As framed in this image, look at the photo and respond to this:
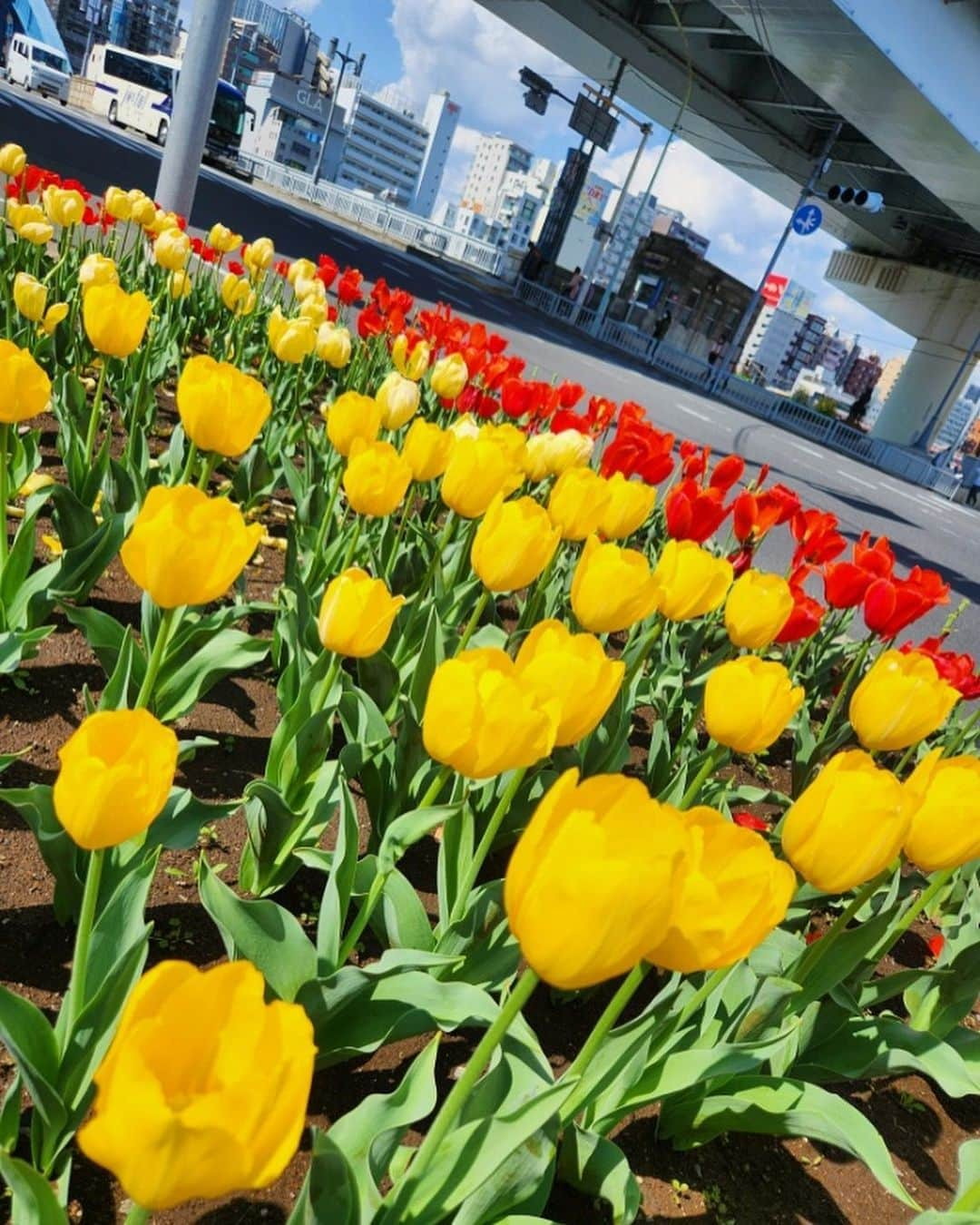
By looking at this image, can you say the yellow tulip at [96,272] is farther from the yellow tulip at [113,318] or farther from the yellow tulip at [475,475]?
the yellow tulip at [475,475]

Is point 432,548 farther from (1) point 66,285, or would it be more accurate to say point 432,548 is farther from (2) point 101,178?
(2) point 101,178

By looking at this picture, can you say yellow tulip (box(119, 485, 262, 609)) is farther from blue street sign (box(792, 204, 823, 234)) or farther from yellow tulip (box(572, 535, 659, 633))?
blue street sign (box(792, 204, 823, 234))

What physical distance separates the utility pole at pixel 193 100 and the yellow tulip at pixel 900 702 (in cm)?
627

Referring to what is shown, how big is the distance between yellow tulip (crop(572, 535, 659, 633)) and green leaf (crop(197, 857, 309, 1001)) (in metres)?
0.69

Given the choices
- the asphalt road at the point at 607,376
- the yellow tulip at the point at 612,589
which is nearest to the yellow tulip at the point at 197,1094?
the yellow tulip at the point at 612,589

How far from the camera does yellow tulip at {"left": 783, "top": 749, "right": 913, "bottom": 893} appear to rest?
1.02 metres

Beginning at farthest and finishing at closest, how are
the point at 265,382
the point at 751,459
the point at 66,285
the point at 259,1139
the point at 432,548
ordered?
the point at 751,459, the point at 265,382, the point at 66,285, the point at 432,548, the point at 259,1139

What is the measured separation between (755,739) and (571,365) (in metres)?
13.0

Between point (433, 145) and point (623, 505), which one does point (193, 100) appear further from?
point (433, 145)

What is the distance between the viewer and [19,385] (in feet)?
5.15

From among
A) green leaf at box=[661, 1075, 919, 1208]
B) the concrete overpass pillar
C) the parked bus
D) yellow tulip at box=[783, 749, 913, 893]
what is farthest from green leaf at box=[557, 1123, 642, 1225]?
the concrete overpass pillar

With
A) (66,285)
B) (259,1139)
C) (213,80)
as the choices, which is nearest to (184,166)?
(213,80)

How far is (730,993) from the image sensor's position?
4.77 feet

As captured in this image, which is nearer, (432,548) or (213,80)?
(432,548)
